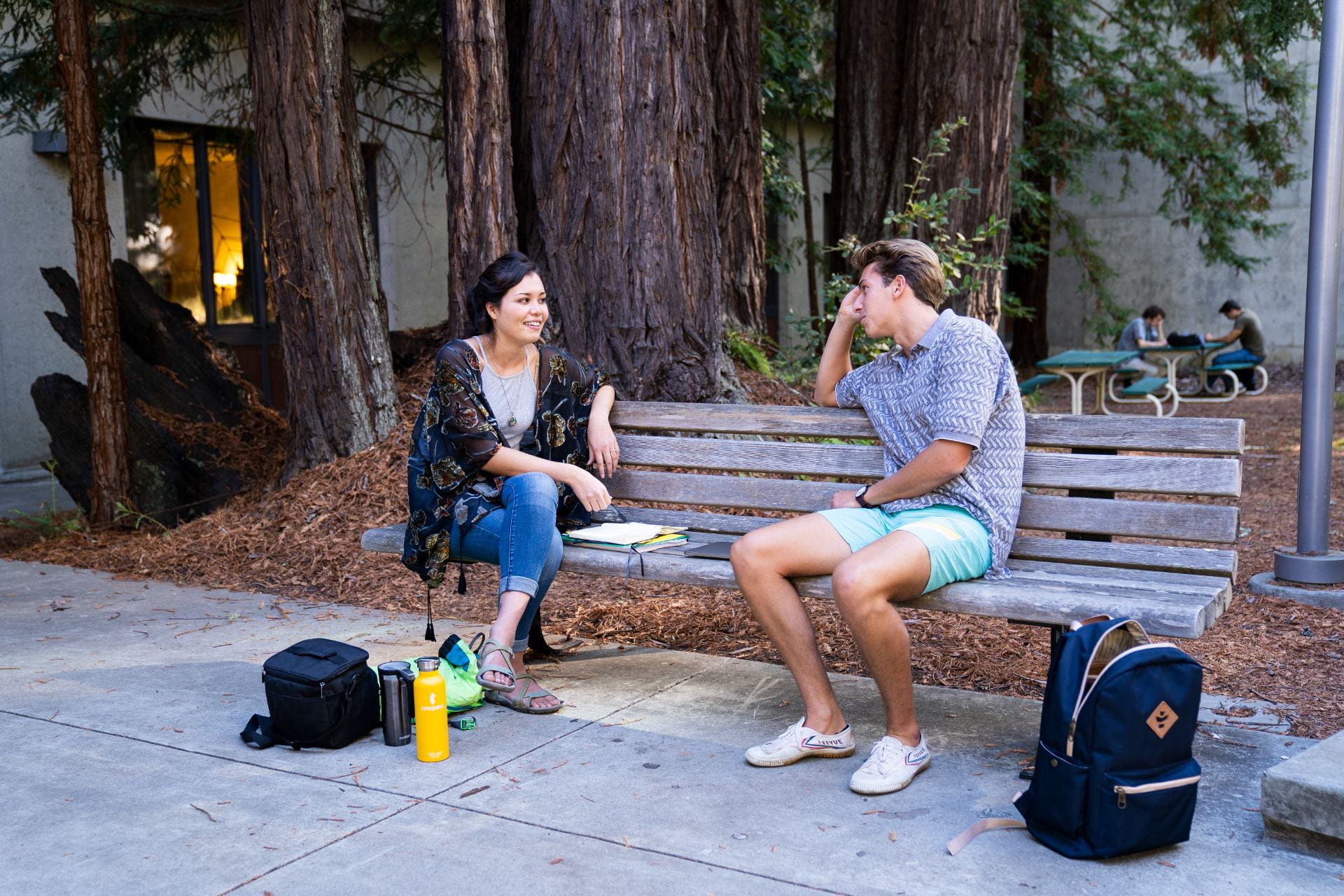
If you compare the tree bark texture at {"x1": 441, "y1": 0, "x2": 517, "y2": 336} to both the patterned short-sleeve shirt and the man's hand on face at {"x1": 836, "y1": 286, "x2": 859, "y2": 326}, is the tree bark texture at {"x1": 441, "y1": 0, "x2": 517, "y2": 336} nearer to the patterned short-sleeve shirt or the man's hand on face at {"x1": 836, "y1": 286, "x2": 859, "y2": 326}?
the man's hand on face at {"x1": 836, "y1": 286, "x2": 859, "y2": 326}

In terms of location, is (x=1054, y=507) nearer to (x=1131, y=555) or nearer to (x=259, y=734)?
(x=1131, y=555)

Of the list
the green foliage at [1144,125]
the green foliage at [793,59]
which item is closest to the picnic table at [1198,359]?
the green foliage at [1144,125]

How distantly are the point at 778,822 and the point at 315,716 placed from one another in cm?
149

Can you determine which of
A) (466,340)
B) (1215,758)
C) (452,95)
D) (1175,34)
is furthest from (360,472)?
(1175,34)

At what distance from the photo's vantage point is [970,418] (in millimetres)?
3883

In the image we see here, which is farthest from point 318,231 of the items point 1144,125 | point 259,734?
point 1144,125

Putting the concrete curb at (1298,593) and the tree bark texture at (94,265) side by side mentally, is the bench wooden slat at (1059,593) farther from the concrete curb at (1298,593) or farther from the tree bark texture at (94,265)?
the tree bark texture at (94,265)

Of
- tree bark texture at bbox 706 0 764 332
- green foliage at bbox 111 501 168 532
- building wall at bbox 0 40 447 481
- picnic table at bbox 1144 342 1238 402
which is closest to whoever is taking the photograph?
green foliage at bbox 111 501 168 532

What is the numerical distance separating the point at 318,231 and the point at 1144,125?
14.1 metres

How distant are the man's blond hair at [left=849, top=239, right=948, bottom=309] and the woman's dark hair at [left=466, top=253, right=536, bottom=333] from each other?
128 centimetres

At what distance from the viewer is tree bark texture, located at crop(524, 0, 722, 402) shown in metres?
6.56

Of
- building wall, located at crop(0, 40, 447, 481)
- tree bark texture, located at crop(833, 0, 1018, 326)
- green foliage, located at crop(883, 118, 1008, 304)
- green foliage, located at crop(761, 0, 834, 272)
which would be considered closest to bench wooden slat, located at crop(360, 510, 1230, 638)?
green foliage, located at crop(883, 118, 1008, 304)

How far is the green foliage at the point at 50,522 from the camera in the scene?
25.8 ft

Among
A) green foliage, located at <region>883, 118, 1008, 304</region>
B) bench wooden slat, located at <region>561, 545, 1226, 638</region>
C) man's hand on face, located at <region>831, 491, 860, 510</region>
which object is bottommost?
bench wooden slat, located at <region>561, 545, 1226, 638</region>
